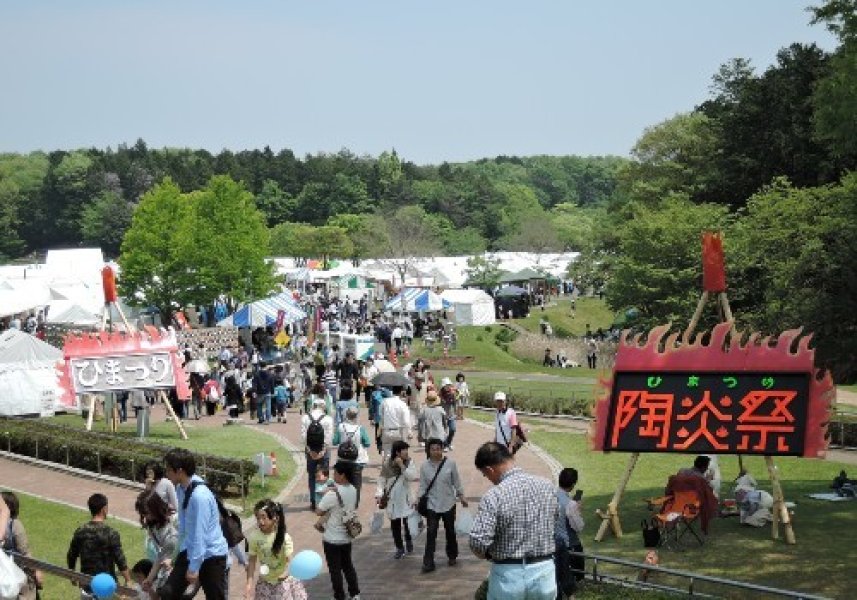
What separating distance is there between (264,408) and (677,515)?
51.5ft

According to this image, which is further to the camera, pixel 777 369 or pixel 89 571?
pixel 777 369

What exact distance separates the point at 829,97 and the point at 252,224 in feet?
138

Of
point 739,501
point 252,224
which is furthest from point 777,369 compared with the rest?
point 252,224

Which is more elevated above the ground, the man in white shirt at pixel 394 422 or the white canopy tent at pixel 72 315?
the white canopy tent at pixel 72 315

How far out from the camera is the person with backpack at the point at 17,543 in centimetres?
1008

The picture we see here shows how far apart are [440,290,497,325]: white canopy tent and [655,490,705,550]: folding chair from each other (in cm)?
4027

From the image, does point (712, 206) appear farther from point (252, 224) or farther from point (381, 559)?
point (381, 559)

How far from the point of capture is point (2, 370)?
29.6 meters

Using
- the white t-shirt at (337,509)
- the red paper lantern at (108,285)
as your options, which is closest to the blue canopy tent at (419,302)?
the red paper lantern at (108,285)

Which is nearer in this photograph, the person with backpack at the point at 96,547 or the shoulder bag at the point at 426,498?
the person with backpack at the point at 96,547

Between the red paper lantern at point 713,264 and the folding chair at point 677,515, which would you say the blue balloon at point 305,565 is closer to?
the folding chair at point 677,515

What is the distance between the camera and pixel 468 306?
55.4 meters

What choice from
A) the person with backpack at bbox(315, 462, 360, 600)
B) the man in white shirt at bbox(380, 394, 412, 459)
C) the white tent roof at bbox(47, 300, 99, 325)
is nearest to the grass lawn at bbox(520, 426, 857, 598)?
the man in white shirt at bbox(380, 394, 412, 459)

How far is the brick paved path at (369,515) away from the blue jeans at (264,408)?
12.8 inches
